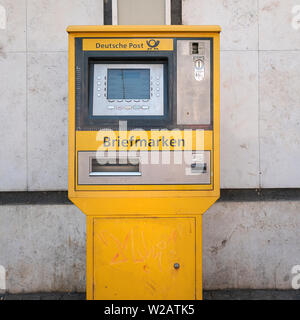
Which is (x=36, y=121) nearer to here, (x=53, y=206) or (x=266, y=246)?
(x=53, y=206)

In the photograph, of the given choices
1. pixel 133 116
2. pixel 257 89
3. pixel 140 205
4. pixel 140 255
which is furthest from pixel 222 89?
pixel 140 255

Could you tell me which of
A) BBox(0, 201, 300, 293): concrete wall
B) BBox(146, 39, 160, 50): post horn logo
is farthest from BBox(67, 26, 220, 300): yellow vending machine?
BBox(0, 201, 300, 293): concrete wall

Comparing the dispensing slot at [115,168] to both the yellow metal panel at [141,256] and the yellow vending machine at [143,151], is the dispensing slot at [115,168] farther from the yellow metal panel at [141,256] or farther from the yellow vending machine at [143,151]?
the yellow metal panel at [141,256]

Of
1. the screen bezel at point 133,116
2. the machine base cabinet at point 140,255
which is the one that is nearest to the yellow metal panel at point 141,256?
the machine base cabinet at point 140,255

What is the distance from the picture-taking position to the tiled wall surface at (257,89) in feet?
9.93

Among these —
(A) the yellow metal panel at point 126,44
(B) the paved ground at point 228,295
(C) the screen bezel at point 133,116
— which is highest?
(A) the yellow metal panel at point 126,44

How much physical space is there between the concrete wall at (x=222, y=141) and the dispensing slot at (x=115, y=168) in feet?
4.19

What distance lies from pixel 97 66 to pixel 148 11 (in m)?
1.52

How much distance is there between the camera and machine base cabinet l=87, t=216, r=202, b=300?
191 centimetres

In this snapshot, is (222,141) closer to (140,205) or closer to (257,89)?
(257,89)

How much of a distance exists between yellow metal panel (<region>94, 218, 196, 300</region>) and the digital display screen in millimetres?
805
